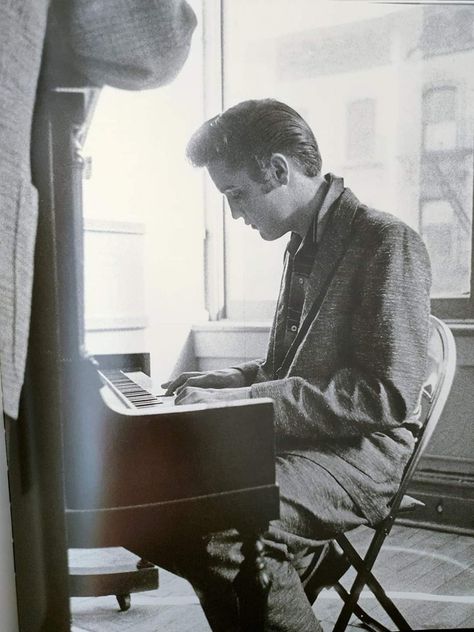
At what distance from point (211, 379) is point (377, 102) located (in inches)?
30.9

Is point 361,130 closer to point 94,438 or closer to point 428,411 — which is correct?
point 428,411

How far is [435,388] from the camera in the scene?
4.89ft

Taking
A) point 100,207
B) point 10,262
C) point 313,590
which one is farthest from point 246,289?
point 313,590

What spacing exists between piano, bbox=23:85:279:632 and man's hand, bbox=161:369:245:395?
17 centimetres

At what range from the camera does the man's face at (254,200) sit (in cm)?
141

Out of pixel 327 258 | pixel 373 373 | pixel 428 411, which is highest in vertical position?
pixel 327 258

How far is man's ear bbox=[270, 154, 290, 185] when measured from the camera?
4.60 feet

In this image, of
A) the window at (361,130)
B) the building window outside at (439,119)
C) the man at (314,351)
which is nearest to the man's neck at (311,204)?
the man at (314,351)

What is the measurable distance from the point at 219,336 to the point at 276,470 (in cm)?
35

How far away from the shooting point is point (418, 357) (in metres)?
1.39

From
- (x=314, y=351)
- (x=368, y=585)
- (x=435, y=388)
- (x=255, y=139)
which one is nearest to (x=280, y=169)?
(x=255, y=139)

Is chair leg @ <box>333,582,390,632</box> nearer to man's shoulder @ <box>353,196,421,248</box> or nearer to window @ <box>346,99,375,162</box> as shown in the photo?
man's shoulder @ <box>353,196,421,248</box>

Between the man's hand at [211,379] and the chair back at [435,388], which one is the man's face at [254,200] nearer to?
the man's hand at [211,379]

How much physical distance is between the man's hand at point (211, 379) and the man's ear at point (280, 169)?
46cm
